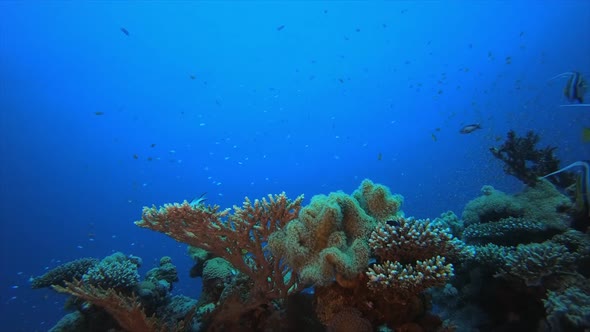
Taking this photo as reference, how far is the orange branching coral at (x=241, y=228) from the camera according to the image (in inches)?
177

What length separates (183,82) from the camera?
208 feet

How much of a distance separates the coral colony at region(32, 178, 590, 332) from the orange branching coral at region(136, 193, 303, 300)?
2 cm

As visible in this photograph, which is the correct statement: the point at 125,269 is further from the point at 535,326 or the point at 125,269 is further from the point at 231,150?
the point at 231,150

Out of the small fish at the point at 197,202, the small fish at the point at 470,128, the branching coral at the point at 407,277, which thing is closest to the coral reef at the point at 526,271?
the branching coral at the point at 407,277

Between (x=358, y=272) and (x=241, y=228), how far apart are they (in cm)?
186

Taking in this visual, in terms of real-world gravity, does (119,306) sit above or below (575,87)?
below

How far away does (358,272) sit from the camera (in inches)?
143

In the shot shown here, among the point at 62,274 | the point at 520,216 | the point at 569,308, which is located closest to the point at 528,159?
the point at 520,216

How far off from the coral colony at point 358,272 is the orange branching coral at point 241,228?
16 mm

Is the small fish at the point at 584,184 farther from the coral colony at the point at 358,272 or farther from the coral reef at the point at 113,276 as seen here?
the coral reef at the point at 113,276

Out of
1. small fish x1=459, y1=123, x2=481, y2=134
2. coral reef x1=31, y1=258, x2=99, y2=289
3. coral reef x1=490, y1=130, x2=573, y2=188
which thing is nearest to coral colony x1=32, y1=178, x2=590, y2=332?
coral reef x1=31, y1=258, x2=99, y2=289

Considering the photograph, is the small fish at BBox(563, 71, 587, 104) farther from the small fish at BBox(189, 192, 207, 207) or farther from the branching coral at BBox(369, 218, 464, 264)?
the small fish at BBox(189, 192, 207, 207)

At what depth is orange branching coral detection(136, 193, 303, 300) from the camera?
4.50 meters

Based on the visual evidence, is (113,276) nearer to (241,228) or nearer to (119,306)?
(119,306)
